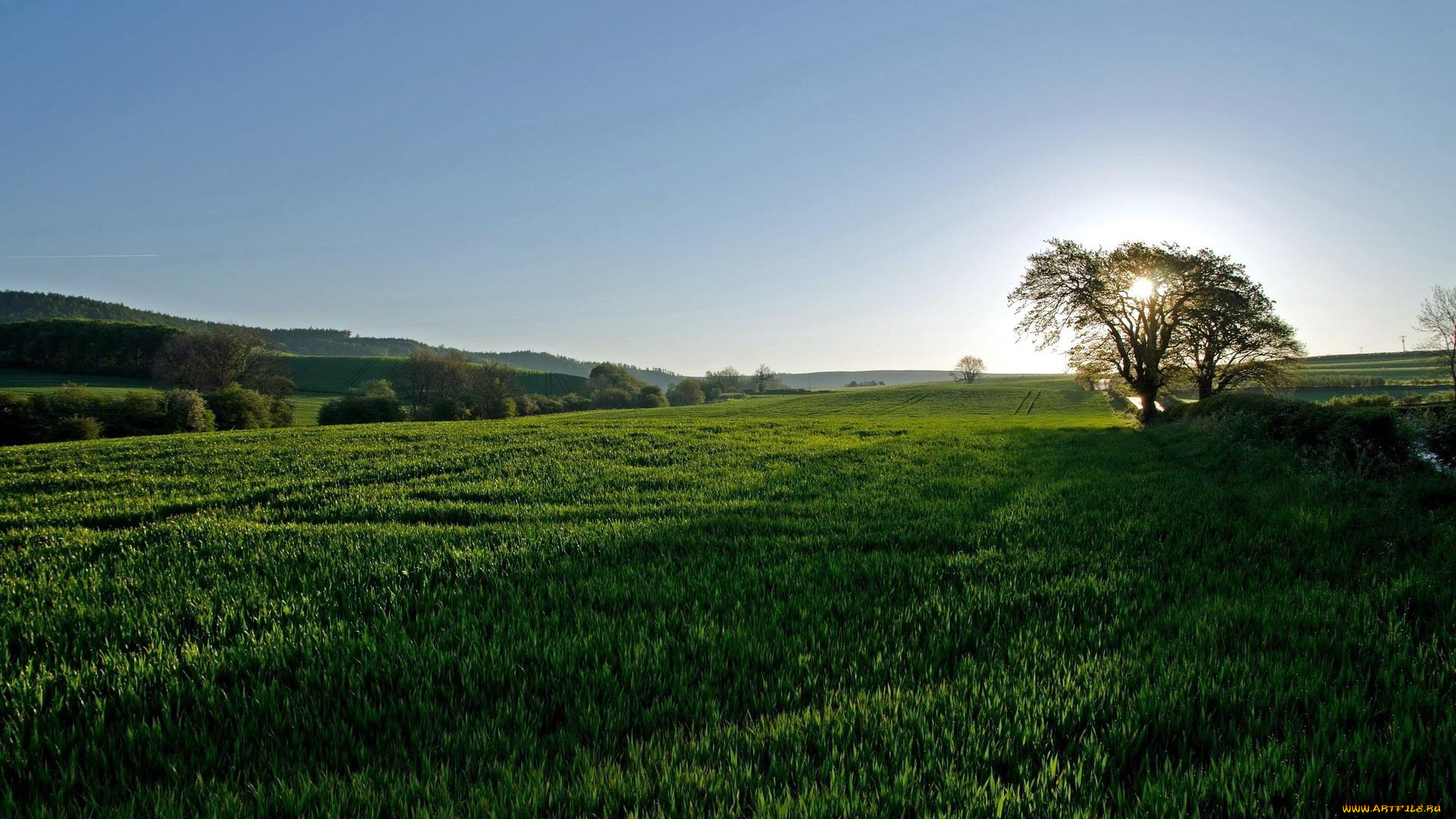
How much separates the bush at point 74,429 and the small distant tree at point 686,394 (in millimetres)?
78254

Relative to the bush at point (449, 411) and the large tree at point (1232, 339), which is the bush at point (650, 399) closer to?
the bush at point (449, 411)

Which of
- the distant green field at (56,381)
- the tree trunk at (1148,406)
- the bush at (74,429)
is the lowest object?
the bush at (74,429)

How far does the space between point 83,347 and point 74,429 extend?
74728mm

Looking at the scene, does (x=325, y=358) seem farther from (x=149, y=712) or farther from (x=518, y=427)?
(x=149, y=712)

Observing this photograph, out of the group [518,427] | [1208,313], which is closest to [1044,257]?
[1208,313]

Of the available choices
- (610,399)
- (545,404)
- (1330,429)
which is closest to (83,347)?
(545,404)

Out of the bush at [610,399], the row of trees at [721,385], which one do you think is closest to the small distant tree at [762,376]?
the row of trees at [721,385]

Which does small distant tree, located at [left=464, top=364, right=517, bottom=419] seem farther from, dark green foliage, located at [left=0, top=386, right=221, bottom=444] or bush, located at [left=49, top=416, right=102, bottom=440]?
bush, located at [left=49, top=416, right=102, bottom=440]

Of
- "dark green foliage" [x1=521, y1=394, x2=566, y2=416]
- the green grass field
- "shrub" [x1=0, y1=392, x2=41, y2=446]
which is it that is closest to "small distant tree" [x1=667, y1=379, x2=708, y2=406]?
"dark green foliage" [x1=521, y1=394, x2=566, y2=416]

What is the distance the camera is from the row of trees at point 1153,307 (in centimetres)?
3197

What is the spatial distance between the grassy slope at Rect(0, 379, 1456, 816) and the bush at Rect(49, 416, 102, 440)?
4736 cm

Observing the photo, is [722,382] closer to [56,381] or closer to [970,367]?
[970,367]

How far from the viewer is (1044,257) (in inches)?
1316

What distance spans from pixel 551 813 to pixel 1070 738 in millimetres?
2730
